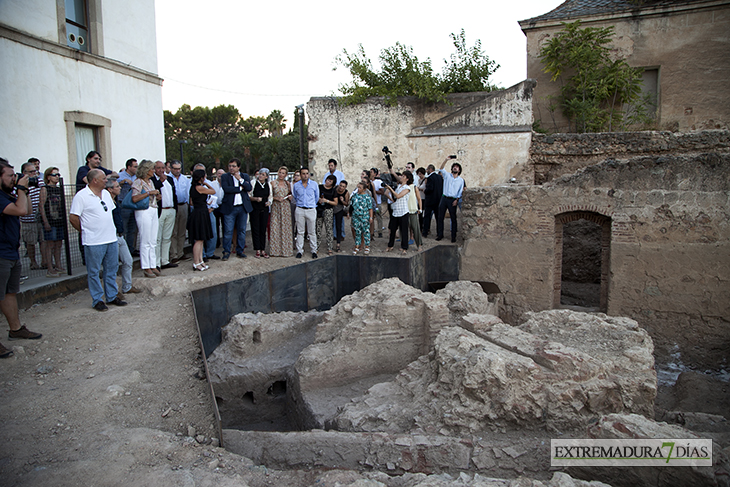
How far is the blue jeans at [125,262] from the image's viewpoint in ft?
23.8

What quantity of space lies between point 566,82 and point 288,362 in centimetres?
1555

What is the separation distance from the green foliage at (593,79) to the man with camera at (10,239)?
643 inches

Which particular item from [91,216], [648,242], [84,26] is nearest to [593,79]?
[648,242]

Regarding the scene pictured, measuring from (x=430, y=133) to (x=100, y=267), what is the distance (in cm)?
1092

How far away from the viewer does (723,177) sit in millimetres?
8820

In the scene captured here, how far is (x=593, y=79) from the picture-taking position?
54.8ft

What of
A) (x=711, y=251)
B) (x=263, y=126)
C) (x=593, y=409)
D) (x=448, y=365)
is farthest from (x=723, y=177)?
(x=263, y=126)

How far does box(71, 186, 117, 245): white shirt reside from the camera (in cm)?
631

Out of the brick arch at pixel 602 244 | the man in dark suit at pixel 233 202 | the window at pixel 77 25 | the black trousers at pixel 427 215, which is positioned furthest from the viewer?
the window at pixel 77 25

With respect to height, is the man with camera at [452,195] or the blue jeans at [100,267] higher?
the man with camera at [452,195]

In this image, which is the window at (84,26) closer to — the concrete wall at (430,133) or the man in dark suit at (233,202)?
the concrete wall at (430,133)

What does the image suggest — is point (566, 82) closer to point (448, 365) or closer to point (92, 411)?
point (448, 365)

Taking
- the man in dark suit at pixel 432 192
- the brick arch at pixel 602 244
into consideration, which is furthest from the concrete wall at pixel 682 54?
the brick arch at pixel 602 244

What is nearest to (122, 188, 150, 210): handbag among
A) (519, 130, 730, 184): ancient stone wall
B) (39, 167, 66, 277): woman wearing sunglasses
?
(39, 167, 66, 277): woman wearing sunglasses
